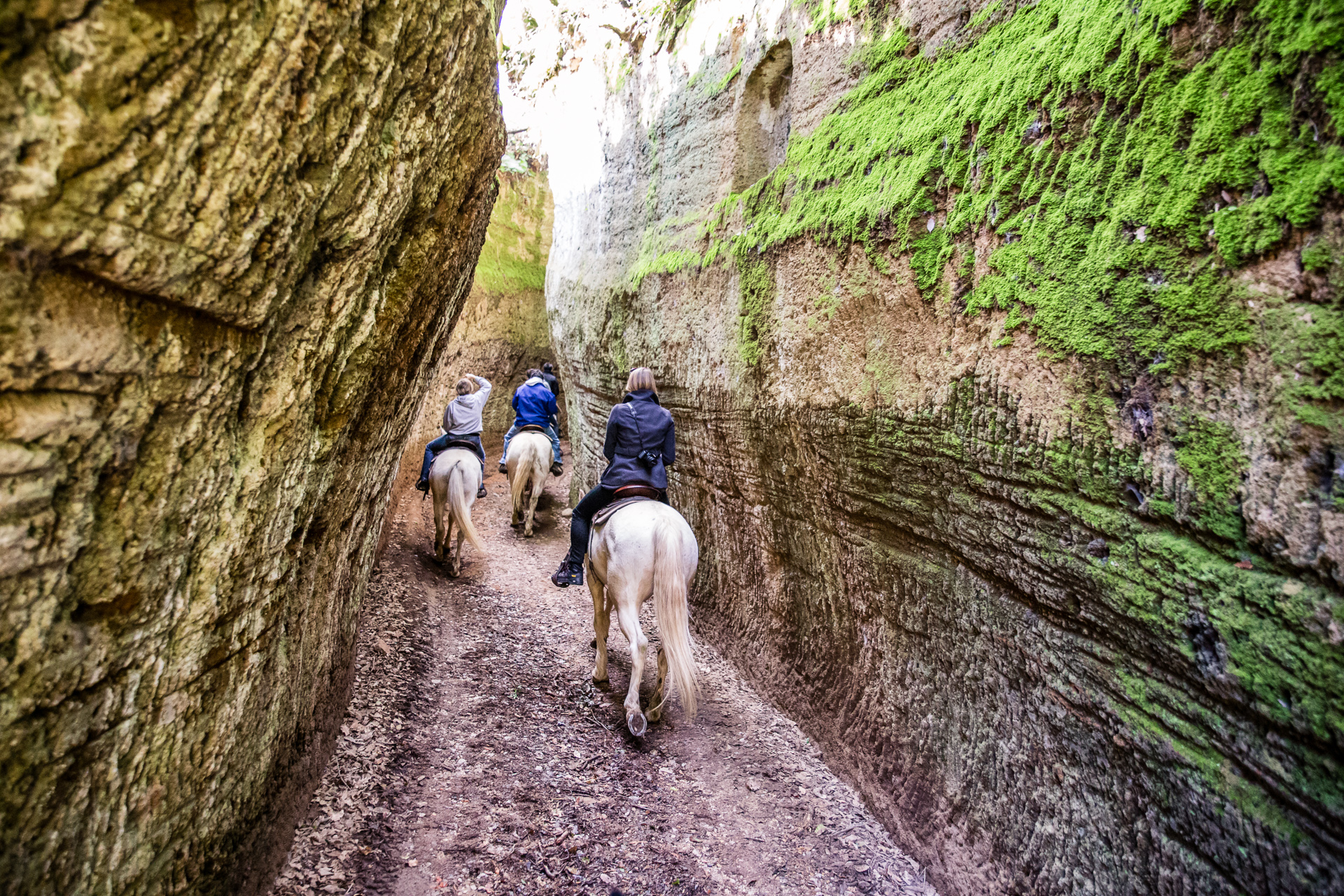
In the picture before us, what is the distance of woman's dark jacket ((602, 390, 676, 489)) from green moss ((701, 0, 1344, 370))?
2407 millimetres

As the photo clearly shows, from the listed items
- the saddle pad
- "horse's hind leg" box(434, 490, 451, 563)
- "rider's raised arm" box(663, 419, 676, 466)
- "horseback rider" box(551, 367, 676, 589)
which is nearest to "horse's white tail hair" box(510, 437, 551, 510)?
"horse's hind leg" box(434, 490, 451, 563)

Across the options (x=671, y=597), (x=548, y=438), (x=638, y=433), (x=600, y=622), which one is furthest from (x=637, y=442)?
(x=548, y=438)

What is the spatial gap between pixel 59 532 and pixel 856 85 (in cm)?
496

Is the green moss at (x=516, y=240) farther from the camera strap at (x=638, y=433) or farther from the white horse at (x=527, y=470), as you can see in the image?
the camera strap at (x=638, y=433)

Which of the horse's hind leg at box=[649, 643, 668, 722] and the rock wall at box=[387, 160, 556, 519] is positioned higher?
the rock wall at box=[387, 160, 556, 519]

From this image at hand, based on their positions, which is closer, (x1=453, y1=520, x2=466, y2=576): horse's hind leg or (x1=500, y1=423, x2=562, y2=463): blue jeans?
(x1=453, y1=520, x2=466, y2=576): horse's hind leg

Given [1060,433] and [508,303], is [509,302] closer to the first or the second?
[508,303]

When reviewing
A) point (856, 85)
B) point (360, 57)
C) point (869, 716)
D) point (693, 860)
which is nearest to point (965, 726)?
point (869, 716)

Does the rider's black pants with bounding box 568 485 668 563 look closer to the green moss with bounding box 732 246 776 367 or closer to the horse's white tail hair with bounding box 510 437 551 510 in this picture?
the green moss with bounding box 732 246 776 367

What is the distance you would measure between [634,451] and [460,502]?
2892 millimetres

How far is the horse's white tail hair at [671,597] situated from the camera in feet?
15.4

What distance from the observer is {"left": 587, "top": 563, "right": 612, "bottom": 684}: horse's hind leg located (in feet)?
18.1

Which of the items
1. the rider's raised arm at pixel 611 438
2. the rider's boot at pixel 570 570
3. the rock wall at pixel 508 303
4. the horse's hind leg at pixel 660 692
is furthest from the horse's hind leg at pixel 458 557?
the rock wall at pixel 508 303

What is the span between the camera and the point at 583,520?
596 centimetres
